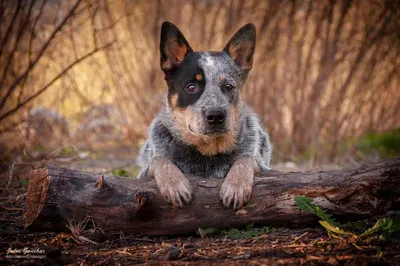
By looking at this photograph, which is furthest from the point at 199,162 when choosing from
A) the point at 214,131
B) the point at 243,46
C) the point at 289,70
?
the point at 289,70

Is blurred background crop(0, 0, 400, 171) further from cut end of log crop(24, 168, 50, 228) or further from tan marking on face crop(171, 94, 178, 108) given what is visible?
cut end of log crop(24, 168, 50, 228)

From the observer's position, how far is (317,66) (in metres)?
8.69

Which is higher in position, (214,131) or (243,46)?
(243,46)

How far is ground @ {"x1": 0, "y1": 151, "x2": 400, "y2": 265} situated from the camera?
9.21 feet

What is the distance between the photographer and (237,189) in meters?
3.47

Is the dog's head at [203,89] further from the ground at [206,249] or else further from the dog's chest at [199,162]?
the ground at [206,249]

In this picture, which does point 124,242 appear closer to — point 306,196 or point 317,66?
point 306,196

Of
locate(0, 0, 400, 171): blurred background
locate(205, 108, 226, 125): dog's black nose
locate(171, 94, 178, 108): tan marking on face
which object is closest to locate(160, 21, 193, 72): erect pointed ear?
locate(171, 94, 178, 108): tan marking on face

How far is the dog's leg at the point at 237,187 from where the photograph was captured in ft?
11.3

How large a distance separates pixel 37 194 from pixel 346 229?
2.34 metres

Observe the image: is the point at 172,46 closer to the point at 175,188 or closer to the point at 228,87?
the point at 228,87

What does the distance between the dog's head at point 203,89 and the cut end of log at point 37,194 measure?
4.41 ft

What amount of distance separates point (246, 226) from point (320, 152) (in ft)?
17.4

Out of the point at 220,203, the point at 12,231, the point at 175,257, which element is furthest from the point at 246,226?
the point at 12,231
